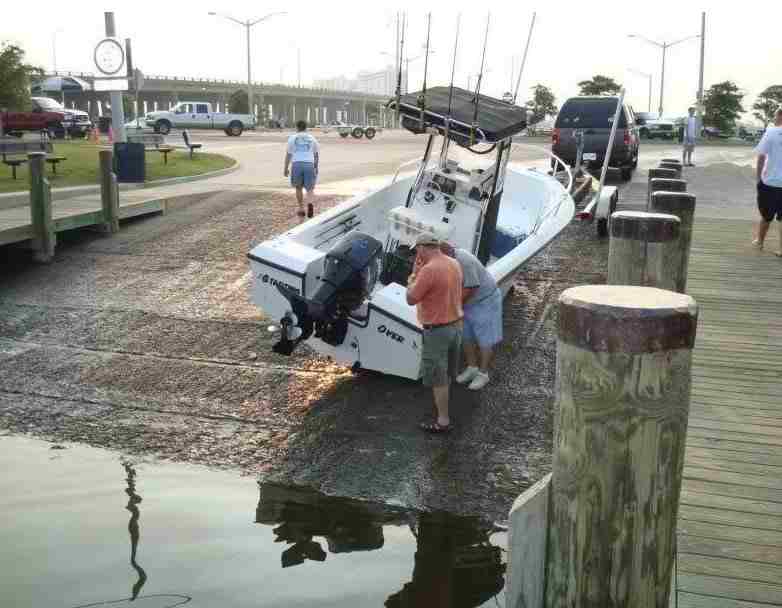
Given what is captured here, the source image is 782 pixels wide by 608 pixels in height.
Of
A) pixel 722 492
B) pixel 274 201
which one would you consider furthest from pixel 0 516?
pixel 274 201

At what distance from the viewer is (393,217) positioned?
9.59 meters

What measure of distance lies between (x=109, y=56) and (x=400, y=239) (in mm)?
11719

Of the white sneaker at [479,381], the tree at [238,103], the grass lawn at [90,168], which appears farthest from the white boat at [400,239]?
the tree at [238,103]

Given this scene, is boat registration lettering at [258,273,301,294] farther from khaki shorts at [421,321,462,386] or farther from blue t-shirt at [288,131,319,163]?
blue t-shirt at [288,131,319,163]

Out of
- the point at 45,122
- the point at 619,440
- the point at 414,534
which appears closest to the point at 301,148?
the point at 414,534

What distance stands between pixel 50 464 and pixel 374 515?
2.50 m

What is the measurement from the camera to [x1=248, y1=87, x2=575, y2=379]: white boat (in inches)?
287

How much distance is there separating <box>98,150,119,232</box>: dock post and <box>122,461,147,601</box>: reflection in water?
880 centimetres

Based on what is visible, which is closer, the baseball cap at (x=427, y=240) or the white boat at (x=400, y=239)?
the baseball cap at (x=427, y=240)

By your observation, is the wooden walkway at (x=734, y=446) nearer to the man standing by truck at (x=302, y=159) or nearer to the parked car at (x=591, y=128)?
the man standing by truck at (x=302, y=159)

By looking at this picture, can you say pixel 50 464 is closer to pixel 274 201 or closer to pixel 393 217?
pixel 393 217

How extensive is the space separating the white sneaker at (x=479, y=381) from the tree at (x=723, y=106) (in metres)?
61.4

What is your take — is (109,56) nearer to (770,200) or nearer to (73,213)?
(73,213)

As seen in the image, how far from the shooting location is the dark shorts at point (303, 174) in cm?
1481
